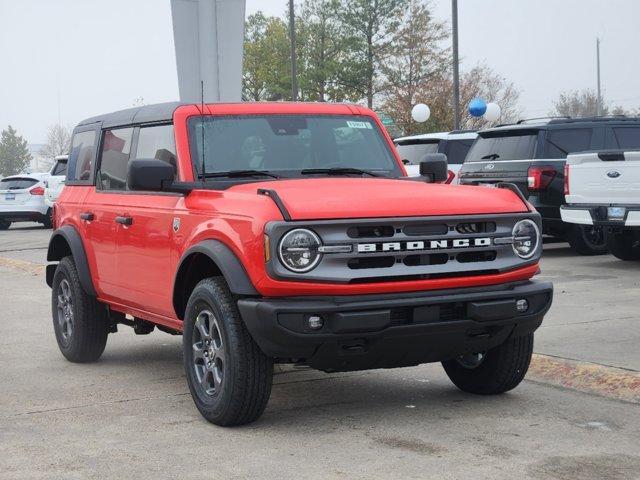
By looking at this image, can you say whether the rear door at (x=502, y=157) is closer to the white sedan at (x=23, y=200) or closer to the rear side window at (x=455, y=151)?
the rear side window at (x=455, y=151)

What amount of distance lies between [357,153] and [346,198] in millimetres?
1474

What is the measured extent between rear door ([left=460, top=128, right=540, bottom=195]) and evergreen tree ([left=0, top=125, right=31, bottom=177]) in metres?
167

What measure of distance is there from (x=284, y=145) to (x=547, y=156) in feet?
32.1

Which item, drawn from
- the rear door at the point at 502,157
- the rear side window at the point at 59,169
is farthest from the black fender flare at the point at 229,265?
the rear side window at the point at 59,169

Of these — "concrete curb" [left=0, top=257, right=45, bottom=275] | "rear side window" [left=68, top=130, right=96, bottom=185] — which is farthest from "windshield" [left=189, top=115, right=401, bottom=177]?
"concrete curb" [left=0, top=257, right=45, bottom=275]

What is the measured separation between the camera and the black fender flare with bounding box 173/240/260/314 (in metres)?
5.78

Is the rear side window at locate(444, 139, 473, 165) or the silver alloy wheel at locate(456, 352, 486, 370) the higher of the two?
the rear side window at locate(444, 139, 473, 165)

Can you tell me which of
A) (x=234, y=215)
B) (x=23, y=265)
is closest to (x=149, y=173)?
(x=234, y=215)

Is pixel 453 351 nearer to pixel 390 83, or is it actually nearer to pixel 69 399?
pixel 69 399

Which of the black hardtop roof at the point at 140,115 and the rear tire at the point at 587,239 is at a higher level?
the black hardtop roof at the point at 140,115

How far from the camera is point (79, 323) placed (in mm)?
8281

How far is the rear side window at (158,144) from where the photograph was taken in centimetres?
714

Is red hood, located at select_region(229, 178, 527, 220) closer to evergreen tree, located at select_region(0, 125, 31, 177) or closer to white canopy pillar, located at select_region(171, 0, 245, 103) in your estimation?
white canopy pillar, located at select_region(171, 0, 245, 103)

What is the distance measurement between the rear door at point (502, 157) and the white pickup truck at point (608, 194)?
1.35 meters
